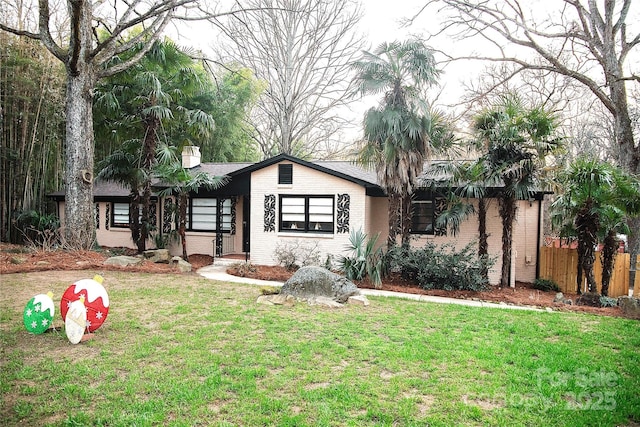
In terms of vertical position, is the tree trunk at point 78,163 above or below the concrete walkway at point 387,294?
above

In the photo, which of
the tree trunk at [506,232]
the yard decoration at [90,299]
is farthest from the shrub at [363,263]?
the yard decoration at [90,299]

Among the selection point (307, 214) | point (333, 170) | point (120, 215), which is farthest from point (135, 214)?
point (333, 170)

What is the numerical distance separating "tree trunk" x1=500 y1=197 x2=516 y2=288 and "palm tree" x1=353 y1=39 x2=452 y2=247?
2362 millimetres

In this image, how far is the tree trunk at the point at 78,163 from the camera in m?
12.9

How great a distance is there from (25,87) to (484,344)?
661 inches

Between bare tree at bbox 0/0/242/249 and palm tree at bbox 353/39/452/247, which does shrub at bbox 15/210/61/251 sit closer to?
bare tree at bbox 0/0/242/249

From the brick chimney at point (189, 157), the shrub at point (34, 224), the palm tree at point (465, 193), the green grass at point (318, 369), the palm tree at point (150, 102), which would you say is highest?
the palm tree at point (150, 102)

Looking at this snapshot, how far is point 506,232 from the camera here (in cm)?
1123

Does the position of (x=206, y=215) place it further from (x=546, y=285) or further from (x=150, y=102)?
(x=546, y=285)

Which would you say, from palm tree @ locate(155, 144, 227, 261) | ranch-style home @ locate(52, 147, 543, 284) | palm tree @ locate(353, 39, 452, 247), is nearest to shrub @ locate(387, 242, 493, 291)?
palm tree @ locate(353, 39, 452, 247)

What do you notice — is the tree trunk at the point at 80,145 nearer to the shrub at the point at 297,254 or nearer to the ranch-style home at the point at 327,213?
the ranch-style home at the point at 327,213

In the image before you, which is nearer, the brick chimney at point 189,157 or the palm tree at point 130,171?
the palm tree at point 130,171

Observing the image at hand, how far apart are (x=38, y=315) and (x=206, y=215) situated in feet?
31.6

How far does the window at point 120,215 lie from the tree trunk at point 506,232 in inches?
518
